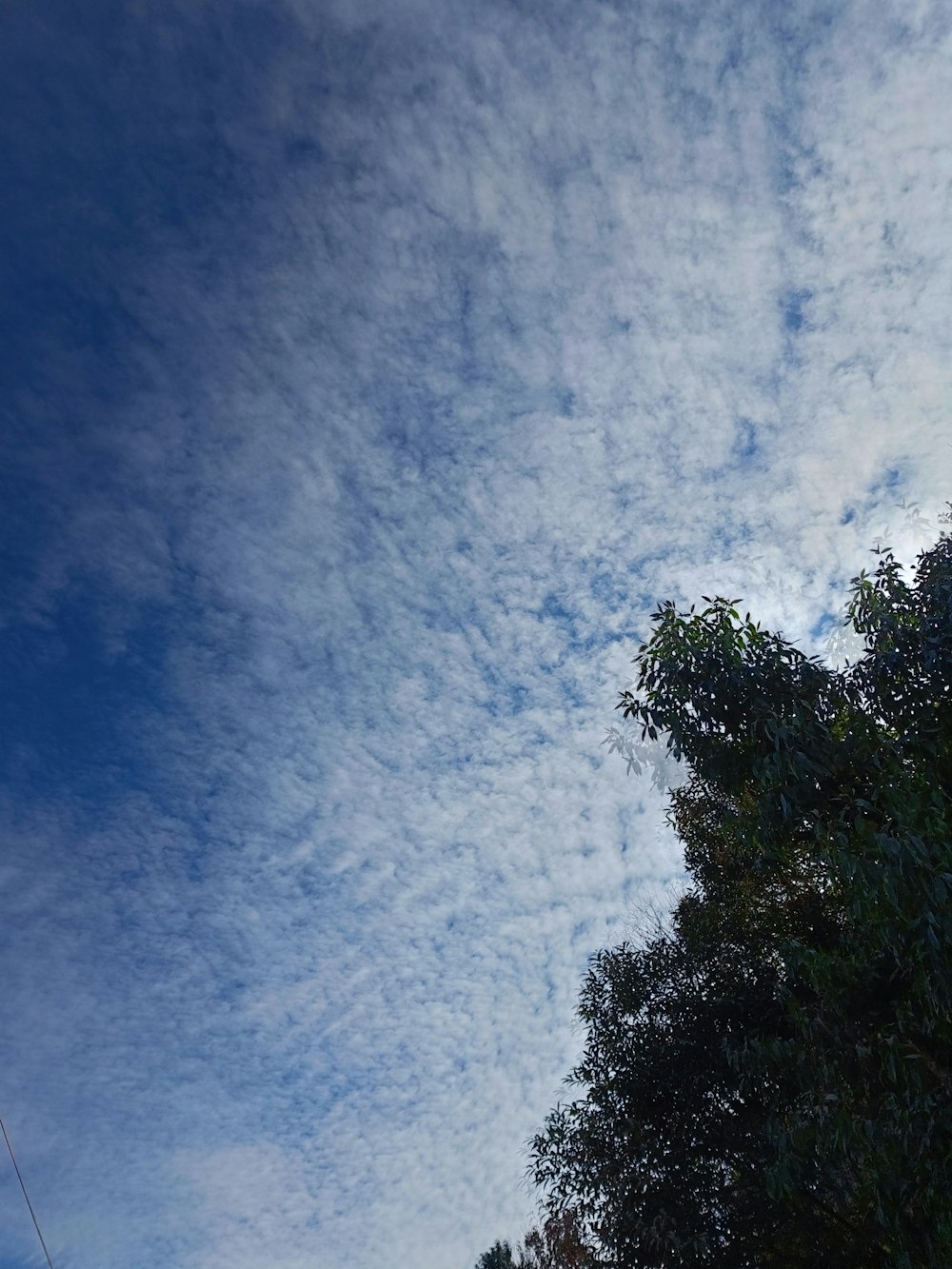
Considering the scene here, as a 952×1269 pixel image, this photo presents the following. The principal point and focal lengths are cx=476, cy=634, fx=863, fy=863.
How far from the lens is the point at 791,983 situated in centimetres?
1270

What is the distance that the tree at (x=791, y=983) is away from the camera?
28.1ft

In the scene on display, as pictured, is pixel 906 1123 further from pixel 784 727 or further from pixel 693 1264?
pixel 693 1264

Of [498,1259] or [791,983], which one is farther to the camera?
[498,1259]

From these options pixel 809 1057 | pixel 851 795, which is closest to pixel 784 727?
pixel 851 795

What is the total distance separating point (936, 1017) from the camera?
29.4 feet

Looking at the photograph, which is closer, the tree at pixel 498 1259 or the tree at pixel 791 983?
the tree at pixel 791 983

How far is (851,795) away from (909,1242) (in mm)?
5117

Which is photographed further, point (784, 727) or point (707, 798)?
point (707, 798)

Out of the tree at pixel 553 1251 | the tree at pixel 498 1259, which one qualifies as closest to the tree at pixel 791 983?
the tree at pixel 553 1251

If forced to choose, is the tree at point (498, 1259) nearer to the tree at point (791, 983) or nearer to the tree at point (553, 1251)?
the tree at point (553, 1251)

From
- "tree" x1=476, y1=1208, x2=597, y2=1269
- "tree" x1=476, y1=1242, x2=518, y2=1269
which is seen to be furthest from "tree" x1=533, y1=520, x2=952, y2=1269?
"tree" x1=476, y1=1242, x2=518, y2=1269

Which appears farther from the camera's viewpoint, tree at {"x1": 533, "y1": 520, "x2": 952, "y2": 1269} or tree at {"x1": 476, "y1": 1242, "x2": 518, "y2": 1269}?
tree at {"x1": 476, "y1": 1242, "x2": 518, "y2": 1269}

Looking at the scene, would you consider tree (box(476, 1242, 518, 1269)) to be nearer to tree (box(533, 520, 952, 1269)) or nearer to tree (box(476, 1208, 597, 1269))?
tree (box(476, 1208, 597, 1269))

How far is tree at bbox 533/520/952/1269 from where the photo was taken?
8570 mm
